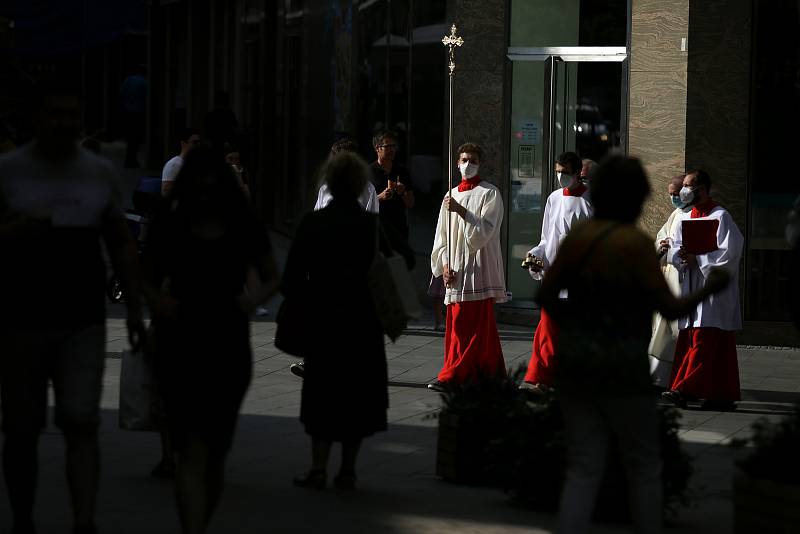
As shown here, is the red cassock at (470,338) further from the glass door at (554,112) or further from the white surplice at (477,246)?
the glass door at (554,112)

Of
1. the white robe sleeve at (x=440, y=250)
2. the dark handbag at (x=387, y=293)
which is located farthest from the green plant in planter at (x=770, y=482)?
the white robe sleeve at (x=440, y=250)

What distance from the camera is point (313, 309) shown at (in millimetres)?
7879

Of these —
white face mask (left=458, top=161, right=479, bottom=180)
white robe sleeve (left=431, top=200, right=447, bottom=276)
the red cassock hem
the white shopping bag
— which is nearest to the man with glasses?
white robe sleeve (left=431, top=200, right=447, bottom=276)

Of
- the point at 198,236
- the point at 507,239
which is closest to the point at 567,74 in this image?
the point at 507,239

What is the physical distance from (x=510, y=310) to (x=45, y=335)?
10.6 metres

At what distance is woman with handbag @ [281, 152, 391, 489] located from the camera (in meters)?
7.80

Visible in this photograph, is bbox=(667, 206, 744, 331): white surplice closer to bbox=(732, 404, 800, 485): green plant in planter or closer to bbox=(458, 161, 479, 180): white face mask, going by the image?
bbox=(458, 161, 479, 180): white face mask

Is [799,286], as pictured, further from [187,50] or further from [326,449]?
[187,50]

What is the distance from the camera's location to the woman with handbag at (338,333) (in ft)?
25.6

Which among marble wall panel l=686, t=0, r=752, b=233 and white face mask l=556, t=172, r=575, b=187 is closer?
white face mask l=556, t=172, r=575, b=187

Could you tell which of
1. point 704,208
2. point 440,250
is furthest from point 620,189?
point 440,250

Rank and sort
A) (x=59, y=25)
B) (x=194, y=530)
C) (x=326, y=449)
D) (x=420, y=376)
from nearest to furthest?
(x=194, y=530)
(x=326, y=449)
(x=420, y=376)
(x=59, y=25)

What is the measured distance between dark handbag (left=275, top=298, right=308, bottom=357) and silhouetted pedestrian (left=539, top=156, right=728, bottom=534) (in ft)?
7.88

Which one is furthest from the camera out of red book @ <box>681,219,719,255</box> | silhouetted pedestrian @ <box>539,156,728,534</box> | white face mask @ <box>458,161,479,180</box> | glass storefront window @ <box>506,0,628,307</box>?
glass storefront window @ <box>506,0,628,307</box>
